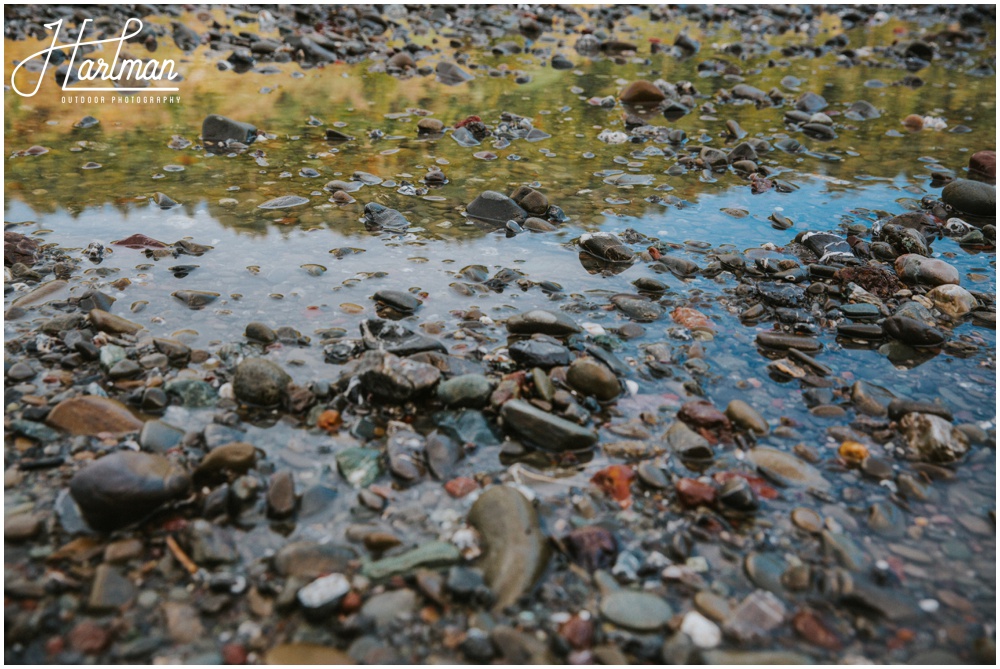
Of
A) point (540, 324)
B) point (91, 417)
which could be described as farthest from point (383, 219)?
point (91, 417)

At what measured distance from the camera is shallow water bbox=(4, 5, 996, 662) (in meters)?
3.58

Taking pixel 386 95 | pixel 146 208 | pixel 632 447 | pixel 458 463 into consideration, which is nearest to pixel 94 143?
pixel 146 208

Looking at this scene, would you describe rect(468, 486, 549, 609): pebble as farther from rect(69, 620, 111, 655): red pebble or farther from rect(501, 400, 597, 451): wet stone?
rect(69, 620, 111, 655): red pebble

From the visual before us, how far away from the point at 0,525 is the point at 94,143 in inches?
313

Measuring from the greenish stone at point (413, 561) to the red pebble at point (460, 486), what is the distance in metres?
0.40

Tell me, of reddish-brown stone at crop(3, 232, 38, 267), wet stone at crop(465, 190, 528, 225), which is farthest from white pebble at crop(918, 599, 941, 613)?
reddish-brown stone at crop(3, 232, 38, 267)

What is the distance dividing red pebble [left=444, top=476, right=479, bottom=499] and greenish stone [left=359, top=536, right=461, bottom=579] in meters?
0.40

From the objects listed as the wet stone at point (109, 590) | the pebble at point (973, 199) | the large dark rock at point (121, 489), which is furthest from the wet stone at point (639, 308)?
the pebble at point (973, 199)

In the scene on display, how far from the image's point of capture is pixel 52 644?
2785 millimetres

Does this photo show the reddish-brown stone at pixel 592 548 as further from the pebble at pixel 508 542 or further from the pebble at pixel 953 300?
the pebble at pixel 953 300

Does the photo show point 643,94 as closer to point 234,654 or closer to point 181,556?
point 181,556

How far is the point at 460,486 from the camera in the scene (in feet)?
12.0

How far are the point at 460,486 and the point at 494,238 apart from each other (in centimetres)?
363

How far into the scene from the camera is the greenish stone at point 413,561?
10.3ft
